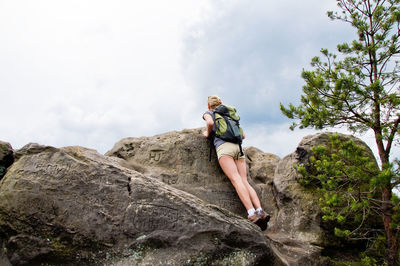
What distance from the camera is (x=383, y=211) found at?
7859mm

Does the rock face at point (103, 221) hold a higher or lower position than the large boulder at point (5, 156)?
lower

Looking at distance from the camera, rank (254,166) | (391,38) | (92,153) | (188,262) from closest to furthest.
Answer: (188,262)
(92,153)
(391,38)
(254,166)

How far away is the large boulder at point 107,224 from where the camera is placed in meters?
6.32

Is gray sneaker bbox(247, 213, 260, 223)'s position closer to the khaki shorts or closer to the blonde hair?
the khaki shorts

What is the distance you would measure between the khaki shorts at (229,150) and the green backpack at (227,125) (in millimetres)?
107

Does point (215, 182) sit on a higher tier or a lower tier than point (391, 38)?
lower

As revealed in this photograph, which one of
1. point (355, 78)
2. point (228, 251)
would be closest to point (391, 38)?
point (355, 78)

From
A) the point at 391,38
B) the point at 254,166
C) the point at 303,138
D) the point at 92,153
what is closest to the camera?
the point at 92,153

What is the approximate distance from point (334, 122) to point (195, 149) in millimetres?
3710

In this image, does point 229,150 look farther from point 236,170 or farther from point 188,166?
point 188,166

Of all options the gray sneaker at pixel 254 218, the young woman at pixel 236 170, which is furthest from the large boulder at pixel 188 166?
the gray sneaker at pixel 254 218

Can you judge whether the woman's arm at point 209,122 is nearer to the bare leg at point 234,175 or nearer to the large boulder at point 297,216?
the bare leg at point 234,175

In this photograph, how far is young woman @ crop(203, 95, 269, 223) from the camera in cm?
845

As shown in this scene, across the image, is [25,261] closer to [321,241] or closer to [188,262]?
[188,262]
